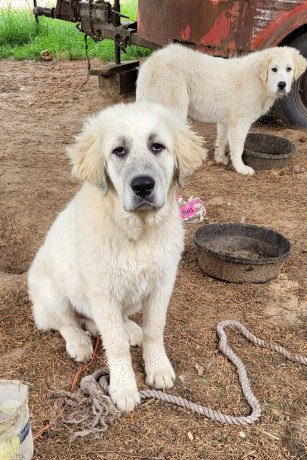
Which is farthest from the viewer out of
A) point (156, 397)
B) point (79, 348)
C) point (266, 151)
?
point (266, 151)

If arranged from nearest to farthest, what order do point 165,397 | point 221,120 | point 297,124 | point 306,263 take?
point 165,397 → point 306,263 → point 221,120 → point 297,124

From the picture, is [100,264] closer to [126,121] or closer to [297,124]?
[126,121]

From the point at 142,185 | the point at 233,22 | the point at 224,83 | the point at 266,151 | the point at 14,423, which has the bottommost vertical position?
the point at 266,151

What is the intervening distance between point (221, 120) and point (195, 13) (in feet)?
4.85

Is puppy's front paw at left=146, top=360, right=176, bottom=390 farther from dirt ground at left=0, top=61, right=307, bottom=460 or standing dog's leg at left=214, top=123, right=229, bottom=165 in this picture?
standing dog's leg at left=214, top=123, right=229, bottom=165

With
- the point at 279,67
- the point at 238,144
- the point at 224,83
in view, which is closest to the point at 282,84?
the point at 279,67

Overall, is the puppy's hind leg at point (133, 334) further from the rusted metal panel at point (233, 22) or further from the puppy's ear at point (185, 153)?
the rusted metal panel at point (233, 22)

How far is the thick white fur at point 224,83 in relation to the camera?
6055 millimetres

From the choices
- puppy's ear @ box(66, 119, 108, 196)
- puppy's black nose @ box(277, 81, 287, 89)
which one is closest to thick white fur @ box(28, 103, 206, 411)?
puppy's ear @ box(66, 119, 108, 196)

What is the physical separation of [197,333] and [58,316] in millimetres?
888

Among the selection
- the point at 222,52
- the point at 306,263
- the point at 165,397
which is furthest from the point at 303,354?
the point at 222,52

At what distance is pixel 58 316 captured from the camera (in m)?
3.13

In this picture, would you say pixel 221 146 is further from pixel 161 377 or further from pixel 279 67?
pixel 161 377

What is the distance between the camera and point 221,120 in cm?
647
